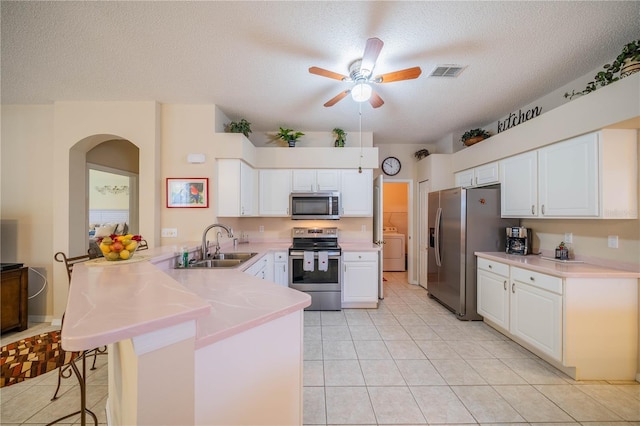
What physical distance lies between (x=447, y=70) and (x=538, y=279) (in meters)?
2.14

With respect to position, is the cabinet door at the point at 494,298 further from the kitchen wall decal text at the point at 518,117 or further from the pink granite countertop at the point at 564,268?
the kitchen wall decal text at the point at 518,117

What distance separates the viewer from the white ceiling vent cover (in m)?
2.29

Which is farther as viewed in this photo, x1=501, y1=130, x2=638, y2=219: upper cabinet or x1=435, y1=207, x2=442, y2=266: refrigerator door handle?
x1=435, y1=207, x2=442, y2=266: refrigerator door handle

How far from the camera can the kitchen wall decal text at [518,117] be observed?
2.96 metres

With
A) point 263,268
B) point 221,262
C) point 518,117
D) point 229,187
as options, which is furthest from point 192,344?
point 518,117

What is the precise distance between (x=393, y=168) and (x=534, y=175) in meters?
2.36

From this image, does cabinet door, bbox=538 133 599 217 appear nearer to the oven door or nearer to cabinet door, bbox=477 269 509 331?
cabinet door, bbox=477 269 509 331

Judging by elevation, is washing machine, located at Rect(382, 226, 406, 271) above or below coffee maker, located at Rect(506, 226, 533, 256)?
below

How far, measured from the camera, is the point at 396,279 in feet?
17.2

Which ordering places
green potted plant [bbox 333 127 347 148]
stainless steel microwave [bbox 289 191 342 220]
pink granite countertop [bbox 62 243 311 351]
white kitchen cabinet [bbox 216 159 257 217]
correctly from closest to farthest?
pink granite countertop [bbox 62 243 311 351] → white kitchen cabinet [bbox 216 159 257 217] → stainless steel microwave [bbox 289 191 342 220] → green potted plant [bbox 333 127 347 148]

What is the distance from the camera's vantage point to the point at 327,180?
3.94m

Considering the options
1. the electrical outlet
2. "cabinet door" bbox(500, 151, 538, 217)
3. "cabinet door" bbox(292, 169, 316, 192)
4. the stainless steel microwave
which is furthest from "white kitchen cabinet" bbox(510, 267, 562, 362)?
the electrical outlet

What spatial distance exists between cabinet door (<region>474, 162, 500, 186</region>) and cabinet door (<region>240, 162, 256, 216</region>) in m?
3.38

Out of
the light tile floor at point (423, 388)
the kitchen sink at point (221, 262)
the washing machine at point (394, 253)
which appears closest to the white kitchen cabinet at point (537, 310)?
the light tile floor at point (423, 388)
